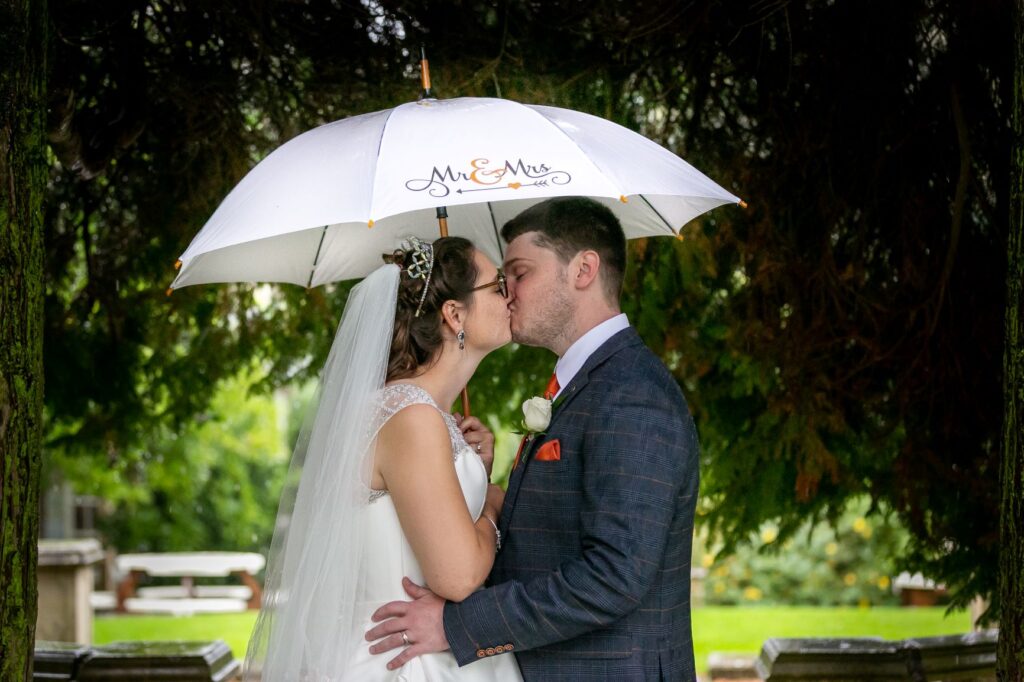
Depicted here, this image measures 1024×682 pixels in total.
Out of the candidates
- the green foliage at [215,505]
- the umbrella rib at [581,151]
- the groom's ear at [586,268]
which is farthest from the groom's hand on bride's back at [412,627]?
the green foliage at [215,505]

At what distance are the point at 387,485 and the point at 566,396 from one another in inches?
21.9

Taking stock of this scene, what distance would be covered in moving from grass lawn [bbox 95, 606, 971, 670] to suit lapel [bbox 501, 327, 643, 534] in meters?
6.68

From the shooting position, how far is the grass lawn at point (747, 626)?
1011 cm

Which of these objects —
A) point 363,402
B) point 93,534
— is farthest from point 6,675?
point 93,534

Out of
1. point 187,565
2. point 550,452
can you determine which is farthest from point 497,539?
point 187,565

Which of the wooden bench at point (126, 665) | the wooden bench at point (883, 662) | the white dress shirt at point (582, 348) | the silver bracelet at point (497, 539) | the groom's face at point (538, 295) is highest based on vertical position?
the groom's face at point (538, 295)

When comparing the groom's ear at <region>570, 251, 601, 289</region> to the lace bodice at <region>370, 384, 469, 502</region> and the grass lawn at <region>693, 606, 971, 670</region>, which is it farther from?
the grass lawn at <region>693, 606, 971, 670</region>

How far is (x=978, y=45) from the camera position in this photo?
4.81 m

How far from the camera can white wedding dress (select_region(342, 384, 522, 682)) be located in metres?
3.06

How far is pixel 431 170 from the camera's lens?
2.99m

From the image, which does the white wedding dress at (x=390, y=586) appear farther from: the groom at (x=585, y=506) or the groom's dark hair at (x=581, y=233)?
the groom's dark hair at (x=581, y=233)

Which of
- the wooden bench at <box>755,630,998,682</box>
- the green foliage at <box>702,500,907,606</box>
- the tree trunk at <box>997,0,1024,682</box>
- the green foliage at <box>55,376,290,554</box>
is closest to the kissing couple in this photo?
the tree trunk at <box>997,0,1024,682</box>

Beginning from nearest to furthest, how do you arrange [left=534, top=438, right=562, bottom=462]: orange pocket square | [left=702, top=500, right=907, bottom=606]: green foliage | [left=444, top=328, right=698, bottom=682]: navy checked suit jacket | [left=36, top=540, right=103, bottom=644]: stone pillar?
[left=444, top=328, right=698, bottom=682]: navy checked suit jacket
[left=534, top=438, right=562, bottom=462]: orange pocket square
[left=36, top=540, right=103, bottom=644]: stone pillar
[left=702, top=500, right=907, bottom=606]: green foliage

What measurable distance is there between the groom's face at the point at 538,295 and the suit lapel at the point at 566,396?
16cm
